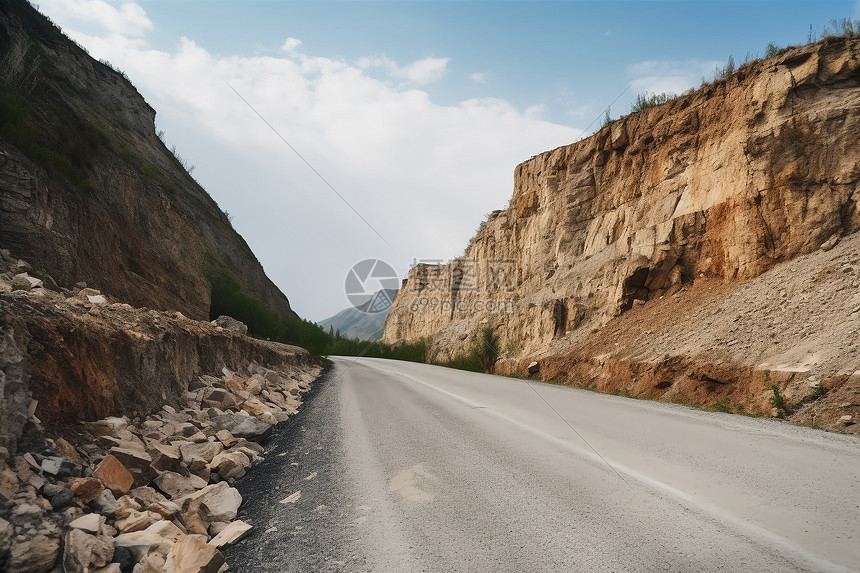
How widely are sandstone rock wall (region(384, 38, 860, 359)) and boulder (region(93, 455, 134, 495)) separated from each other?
17388 millimetres

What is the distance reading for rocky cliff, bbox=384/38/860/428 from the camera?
1469 cm

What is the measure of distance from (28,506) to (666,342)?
15.3m

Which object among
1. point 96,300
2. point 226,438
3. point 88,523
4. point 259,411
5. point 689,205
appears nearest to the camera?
point 88,523

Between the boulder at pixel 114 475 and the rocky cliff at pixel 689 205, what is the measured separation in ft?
32.6

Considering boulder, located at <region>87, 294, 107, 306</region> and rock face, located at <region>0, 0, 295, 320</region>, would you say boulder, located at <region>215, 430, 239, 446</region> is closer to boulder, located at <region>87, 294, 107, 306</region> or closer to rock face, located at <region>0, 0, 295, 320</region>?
boulder, located at <region>87, 294, 107, 306</region>

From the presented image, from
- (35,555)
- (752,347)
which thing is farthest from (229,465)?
(752,347)

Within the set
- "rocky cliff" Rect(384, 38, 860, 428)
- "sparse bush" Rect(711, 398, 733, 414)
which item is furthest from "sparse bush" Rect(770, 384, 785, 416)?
"sparse bush" Rect(711, 398, 733, 414)

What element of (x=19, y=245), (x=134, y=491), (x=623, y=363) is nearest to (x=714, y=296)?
(x=623, y=363)

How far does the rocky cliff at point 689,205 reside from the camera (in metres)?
14.7

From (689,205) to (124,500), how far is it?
20.2 m

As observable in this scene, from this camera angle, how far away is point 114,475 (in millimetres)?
3557

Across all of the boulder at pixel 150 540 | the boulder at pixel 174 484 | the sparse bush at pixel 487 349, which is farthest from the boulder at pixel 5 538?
the sparse bush at pixel 487 349

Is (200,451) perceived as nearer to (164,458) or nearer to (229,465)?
(229,465)

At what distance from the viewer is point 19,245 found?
779 centimetres
